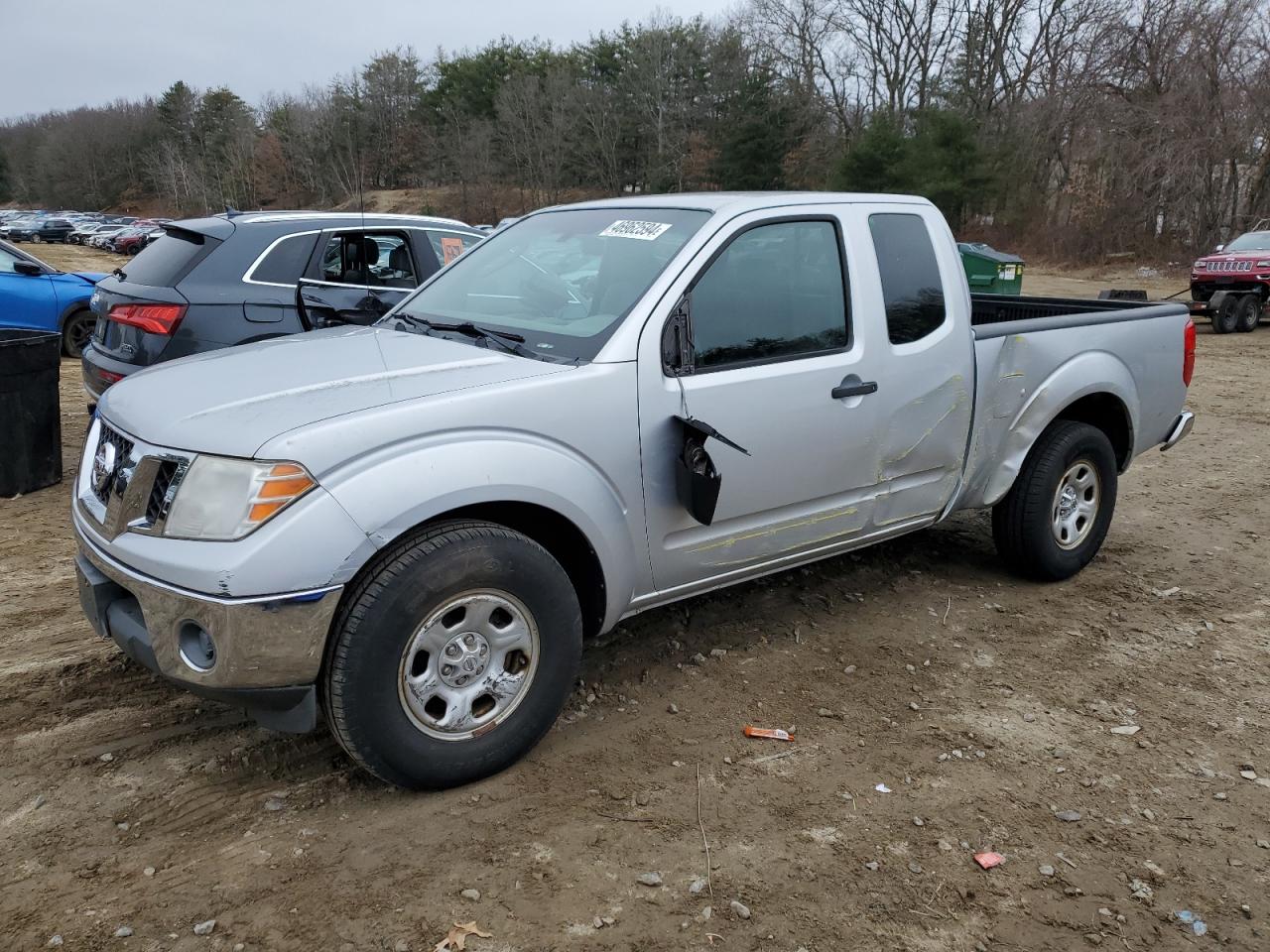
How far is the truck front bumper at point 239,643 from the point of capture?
103 inches

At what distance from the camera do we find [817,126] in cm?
5303

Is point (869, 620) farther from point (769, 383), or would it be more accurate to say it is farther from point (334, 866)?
point (334, 866)

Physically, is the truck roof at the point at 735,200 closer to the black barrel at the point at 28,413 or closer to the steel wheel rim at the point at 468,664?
the steel wheel rim at the point at 468,664

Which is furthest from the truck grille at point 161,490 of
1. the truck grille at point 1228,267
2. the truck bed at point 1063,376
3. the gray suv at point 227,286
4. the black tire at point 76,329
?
the truck grille at point 1228,267

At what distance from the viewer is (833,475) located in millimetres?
3854

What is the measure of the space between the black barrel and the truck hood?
3452mm

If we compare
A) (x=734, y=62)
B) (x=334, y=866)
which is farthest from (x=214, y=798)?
(x=734, y=62)

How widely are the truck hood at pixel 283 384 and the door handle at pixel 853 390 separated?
3.81 feet

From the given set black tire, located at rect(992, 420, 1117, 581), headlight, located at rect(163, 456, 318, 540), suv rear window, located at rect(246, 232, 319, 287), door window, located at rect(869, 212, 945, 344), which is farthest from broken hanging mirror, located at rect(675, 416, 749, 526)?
suv rear window, located at rect(246, 232, 319, 287)

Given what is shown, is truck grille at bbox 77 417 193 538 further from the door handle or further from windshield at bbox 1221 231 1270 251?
windshield at bbox 1221 231 1270 251

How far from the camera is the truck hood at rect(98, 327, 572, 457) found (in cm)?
278

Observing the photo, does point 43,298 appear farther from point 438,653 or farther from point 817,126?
point 817,126

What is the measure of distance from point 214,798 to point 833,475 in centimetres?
247

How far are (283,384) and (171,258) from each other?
4142 mm
